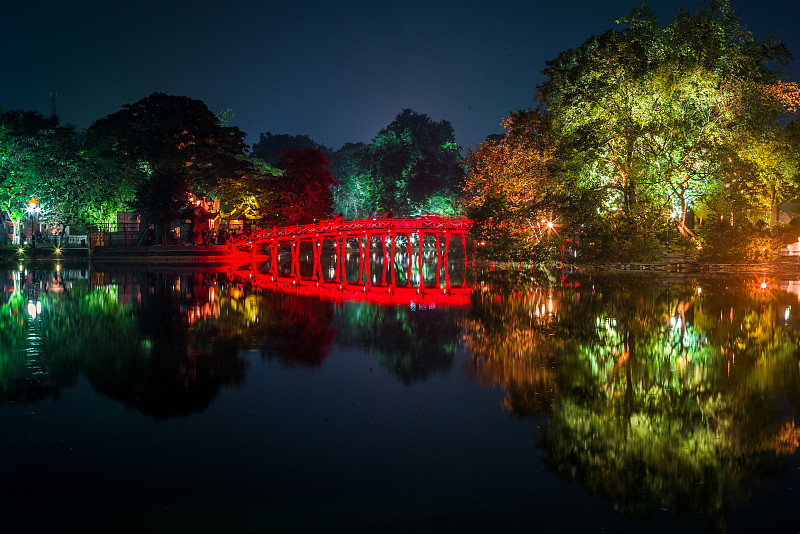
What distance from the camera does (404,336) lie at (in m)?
18.4

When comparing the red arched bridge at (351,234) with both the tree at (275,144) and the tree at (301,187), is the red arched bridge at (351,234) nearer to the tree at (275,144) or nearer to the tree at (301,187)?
the tree at (301,187)

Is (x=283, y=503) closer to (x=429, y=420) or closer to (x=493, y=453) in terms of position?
(x=493, y=453)

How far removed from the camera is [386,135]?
9419 centimetres

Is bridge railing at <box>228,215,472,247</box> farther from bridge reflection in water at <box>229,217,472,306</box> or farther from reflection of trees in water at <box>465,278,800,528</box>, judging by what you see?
reflection of trees in water at <box>465,278,800,528</box>

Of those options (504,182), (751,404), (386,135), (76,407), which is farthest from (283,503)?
(386,135)

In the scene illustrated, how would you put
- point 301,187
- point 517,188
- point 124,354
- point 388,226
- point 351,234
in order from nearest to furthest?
point 124,354 < point 388,226 < point 517,188 < point 351,234 < point 301,187

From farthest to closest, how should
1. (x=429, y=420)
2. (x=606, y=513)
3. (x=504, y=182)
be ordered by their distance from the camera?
1. (x=504, y=182)
2. (x=429, y=420)
3. (x=606, y=513)

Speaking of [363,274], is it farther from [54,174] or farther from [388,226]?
[54,174]

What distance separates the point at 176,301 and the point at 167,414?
1669 cm

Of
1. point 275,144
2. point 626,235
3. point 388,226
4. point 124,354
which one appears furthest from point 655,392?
point 275,144

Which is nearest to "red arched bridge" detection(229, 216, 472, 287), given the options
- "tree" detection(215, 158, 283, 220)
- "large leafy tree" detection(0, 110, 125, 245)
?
"tree" detection(215, 158, 283, 220)

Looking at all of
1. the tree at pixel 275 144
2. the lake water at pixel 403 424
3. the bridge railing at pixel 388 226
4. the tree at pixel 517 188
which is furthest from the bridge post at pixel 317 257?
the tree at pixel 275 144

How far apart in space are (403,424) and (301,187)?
5931 centimetres

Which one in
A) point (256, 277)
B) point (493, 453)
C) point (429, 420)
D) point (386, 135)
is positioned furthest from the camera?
point (386, 135)
